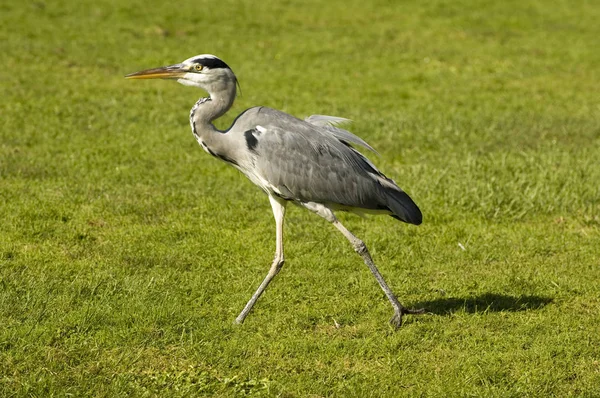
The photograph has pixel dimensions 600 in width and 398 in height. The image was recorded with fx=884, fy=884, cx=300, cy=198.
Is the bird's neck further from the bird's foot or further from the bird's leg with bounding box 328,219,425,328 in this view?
the bird's foot

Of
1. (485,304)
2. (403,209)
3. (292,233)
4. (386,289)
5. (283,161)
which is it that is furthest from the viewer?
(292,233)

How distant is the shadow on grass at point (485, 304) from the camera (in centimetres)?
Result: 721

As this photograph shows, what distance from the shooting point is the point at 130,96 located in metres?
13.6

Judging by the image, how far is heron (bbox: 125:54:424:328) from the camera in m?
6.79

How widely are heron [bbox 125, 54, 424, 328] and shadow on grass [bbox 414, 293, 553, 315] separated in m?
0.32

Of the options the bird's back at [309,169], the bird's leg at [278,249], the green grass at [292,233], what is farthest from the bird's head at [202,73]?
the green grass at [292,233]

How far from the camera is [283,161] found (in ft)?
22.2

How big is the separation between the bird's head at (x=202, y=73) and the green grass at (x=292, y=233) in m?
1.68

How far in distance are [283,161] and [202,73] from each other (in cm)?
96

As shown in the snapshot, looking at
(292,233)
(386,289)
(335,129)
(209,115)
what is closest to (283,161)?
(209,115)

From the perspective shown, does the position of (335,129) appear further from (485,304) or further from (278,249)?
(485,304)

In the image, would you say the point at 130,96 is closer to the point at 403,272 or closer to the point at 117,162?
the point at 117,162

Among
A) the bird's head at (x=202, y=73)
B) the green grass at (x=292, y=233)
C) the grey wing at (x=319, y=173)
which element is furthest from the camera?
the bird's head at (x=202, y=73)

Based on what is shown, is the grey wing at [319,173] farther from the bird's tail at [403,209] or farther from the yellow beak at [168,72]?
the yellow beak at [168,72]
